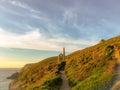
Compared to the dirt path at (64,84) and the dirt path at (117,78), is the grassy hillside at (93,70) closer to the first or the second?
the dirt path at (117,78)

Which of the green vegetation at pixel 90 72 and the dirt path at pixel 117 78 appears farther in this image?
the green vegetation at pixel 90 72

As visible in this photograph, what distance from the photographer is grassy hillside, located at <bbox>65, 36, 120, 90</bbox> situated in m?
53.2

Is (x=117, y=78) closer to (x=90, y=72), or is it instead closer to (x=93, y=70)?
(x=93, y=70)

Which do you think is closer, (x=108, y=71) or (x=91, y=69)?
(x=108, y=71)

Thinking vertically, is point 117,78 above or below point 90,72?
below

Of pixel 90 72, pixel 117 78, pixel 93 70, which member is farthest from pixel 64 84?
pixel 117 78

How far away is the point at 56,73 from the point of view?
2768 inches

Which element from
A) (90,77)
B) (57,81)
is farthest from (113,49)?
(57,81)

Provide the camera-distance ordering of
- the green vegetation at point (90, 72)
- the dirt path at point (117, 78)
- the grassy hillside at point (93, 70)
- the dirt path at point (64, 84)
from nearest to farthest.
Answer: the dirt path at point (117, 78) < the grassy hillside at point (93, 70) < the green vegetation at point (90, 72) < the dirt path at point (64, 84)

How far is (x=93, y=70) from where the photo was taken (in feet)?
207

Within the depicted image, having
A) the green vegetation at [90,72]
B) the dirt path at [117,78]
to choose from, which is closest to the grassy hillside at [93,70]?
the green vegetation at [90,72]

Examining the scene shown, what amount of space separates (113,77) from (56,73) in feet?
70.8

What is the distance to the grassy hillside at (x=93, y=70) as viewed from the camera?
175 ft

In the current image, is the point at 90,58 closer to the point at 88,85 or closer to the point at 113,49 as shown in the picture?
the point at 113,49
